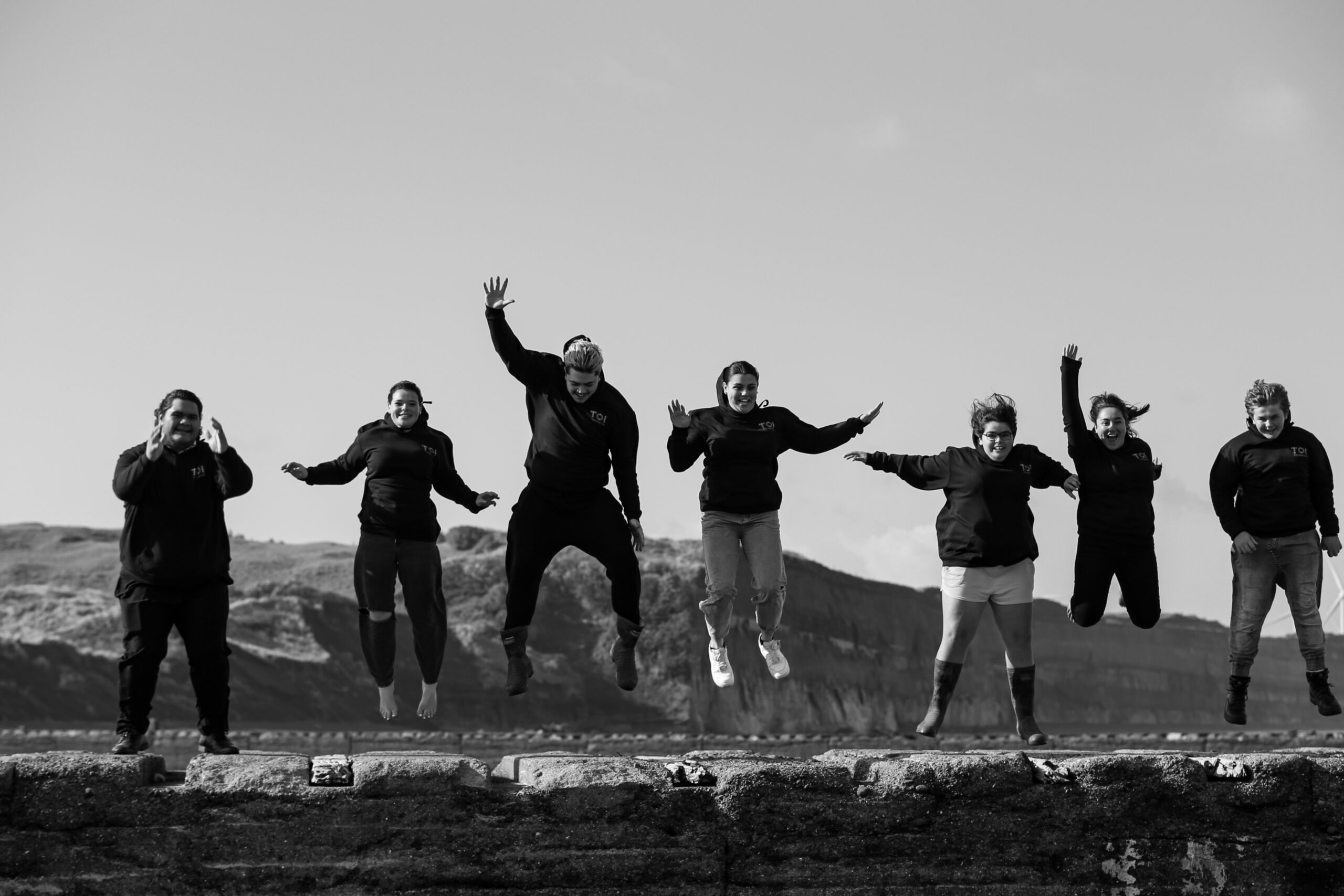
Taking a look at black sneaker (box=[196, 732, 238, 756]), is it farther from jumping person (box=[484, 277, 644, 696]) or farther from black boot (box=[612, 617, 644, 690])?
black boot (box=[612, 617, 644, 690])

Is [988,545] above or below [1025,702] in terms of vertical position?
above

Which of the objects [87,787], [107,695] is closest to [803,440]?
[87,787]

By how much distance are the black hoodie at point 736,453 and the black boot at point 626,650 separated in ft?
3.23

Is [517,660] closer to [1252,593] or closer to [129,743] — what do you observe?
[129,743]

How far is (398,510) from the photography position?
1041 centimetres

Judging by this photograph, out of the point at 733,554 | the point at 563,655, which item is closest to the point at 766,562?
the point at 733,554

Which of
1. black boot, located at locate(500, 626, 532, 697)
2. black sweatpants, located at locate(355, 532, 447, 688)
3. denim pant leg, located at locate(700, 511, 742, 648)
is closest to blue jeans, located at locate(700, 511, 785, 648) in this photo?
denim pant leg, located at locate(700, 511, 742, 648)

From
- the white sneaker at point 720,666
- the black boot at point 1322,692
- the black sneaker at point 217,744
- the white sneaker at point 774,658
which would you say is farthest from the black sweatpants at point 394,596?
the black boot at point 1322,692

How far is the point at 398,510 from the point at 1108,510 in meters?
4.87

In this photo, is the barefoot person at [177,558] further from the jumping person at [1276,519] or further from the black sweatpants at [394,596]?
the jumping person at [1276,519]

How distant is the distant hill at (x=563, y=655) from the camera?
5153cm

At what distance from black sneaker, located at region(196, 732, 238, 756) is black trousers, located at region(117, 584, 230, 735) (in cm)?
3

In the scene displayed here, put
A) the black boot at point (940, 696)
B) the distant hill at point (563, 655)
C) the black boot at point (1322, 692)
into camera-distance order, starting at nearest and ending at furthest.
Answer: the black boot at point (940, 696), the black boot at point (1322, 692), the distant hill at point (563, 655)

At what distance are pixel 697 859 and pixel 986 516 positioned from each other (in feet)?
10.5
